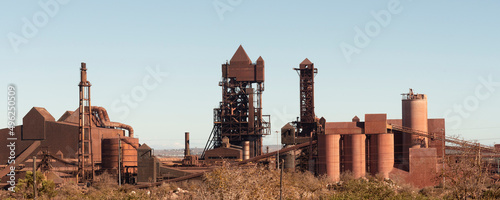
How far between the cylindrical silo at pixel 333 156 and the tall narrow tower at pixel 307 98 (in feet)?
78.7

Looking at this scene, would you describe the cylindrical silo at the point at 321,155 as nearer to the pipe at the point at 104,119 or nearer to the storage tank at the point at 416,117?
the storage tank at the point at 416,117

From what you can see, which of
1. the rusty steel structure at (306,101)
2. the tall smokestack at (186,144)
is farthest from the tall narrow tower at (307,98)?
the tall smokestack at (186,144)

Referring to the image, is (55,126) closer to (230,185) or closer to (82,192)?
(82,192)

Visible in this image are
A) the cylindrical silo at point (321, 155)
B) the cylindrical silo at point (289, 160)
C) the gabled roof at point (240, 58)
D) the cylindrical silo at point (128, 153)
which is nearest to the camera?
the cylindrical silo at point (321, 155)

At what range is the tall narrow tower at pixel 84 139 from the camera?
62.6 m

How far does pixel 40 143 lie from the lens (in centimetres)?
7144

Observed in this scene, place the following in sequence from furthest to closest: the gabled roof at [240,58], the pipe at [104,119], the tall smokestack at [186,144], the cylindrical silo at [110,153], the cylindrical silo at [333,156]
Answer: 1. the gabled roof at [240,58]
2. the tall smokestack at [186,144]
3. the pipe at [104,119]
4. the cylindrical silo at [110,153]
5. the cylindrical silo at [333,156]

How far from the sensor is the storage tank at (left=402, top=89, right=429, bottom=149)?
60875 millimetres

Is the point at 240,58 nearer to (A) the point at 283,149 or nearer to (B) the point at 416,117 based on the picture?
(A) the point at 283,149

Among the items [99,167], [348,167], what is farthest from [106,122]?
[348,167]

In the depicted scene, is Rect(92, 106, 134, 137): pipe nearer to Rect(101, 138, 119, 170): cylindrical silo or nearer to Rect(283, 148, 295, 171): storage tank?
Rect(101, 138, 119, 170): cylindrical silo

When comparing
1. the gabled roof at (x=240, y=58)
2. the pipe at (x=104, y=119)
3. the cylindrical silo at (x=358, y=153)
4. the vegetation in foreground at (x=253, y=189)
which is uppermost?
the gabled roof at (x=240, y=58)

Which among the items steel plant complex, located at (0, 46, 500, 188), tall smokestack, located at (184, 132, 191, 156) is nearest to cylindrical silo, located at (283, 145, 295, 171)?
steel plant complex, located at (0, 46, 500, 188)

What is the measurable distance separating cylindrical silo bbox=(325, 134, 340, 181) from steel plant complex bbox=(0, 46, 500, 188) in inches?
3.6
